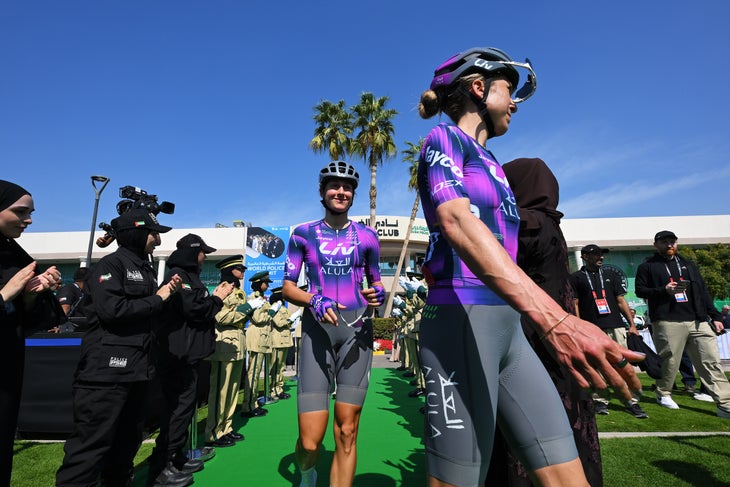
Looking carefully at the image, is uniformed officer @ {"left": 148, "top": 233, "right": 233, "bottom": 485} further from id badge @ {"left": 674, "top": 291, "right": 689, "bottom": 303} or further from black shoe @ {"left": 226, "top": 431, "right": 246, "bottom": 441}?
id badge @ {"left": 674, "top": 291, "right": 689, "bottom": 303}

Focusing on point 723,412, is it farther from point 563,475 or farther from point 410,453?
point 563,475

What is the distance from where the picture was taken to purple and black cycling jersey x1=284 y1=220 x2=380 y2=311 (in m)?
3.41

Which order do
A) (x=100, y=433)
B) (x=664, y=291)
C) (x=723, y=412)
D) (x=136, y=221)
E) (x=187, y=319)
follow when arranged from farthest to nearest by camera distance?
1. (x=664, y=291)
2. (x=723, y=412)
3. (x=187, y=319)
4. (x=136, y=221)
5. (x=100, y=433)

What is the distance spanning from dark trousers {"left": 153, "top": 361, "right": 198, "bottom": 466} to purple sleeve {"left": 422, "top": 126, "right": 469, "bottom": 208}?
412 cm

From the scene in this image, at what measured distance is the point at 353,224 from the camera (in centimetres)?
367

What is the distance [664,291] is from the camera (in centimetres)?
688

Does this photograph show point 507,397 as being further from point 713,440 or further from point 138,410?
point 713,440

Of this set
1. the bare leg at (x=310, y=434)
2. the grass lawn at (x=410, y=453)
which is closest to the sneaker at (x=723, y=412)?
the grass lawn at (x=410, y=453)

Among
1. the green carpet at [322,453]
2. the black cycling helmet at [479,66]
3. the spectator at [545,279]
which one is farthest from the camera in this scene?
the green carpet at [322,453]

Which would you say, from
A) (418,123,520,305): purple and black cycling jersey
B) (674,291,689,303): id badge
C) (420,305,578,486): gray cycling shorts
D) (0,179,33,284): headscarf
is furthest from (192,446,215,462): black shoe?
(674,291,689,303): id badge

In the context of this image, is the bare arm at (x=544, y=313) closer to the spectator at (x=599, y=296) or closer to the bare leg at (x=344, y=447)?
the bare leg at (x=344, y=447)

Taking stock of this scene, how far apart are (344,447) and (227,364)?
3.37m

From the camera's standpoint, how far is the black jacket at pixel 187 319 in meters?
4.51

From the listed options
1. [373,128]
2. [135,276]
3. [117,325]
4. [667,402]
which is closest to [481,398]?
[117,325]
